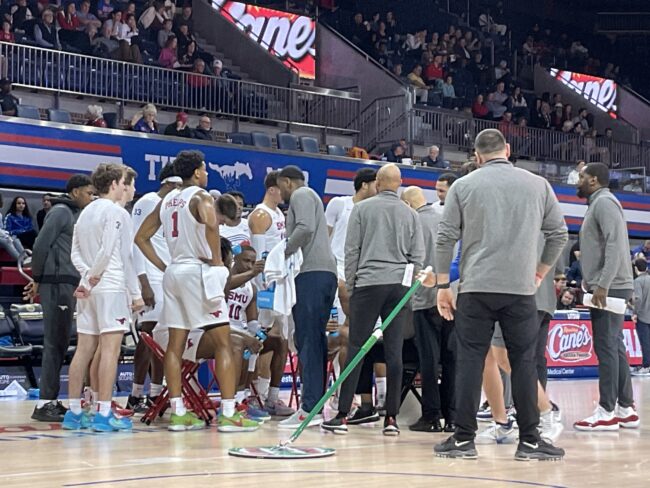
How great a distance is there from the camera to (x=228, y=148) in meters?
16.5

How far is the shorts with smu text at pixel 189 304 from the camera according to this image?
800cm

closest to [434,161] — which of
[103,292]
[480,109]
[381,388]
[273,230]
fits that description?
[480,109]

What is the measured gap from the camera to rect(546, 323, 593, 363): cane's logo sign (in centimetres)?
1605

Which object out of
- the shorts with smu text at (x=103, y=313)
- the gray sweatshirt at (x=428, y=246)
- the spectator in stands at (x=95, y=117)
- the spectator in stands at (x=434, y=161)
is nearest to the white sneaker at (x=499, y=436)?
the gray sweatshirt at (x=428, y=246)

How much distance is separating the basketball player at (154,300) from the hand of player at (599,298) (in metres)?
3.27

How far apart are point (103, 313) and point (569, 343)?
9817 mm

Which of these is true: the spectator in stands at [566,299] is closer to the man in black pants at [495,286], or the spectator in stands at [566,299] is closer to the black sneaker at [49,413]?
the black sneaker at [49,413]

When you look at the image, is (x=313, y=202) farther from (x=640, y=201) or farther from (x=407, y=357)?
(x=640, y=201)

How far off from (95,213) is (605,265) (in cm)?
376

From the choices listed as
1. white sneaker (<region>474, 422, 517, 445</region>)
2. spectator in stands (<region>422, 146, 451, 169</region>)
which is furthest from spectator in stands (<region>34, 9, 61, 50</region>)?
white sneaker (<region>474, 422, 517, 445</region>)

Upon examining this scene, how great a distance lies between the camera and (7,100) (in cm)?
1523

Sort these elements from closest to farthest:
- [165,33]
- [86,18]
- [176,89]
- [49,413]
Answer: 1. [49,413]
2. [176,89]
3. [86,18]
4. [165,33]

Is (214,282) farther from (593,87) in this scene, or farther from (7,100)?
(593,87)

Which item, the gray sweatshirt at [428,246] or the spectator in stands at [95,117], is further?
the spectator in stands at [95,117]
